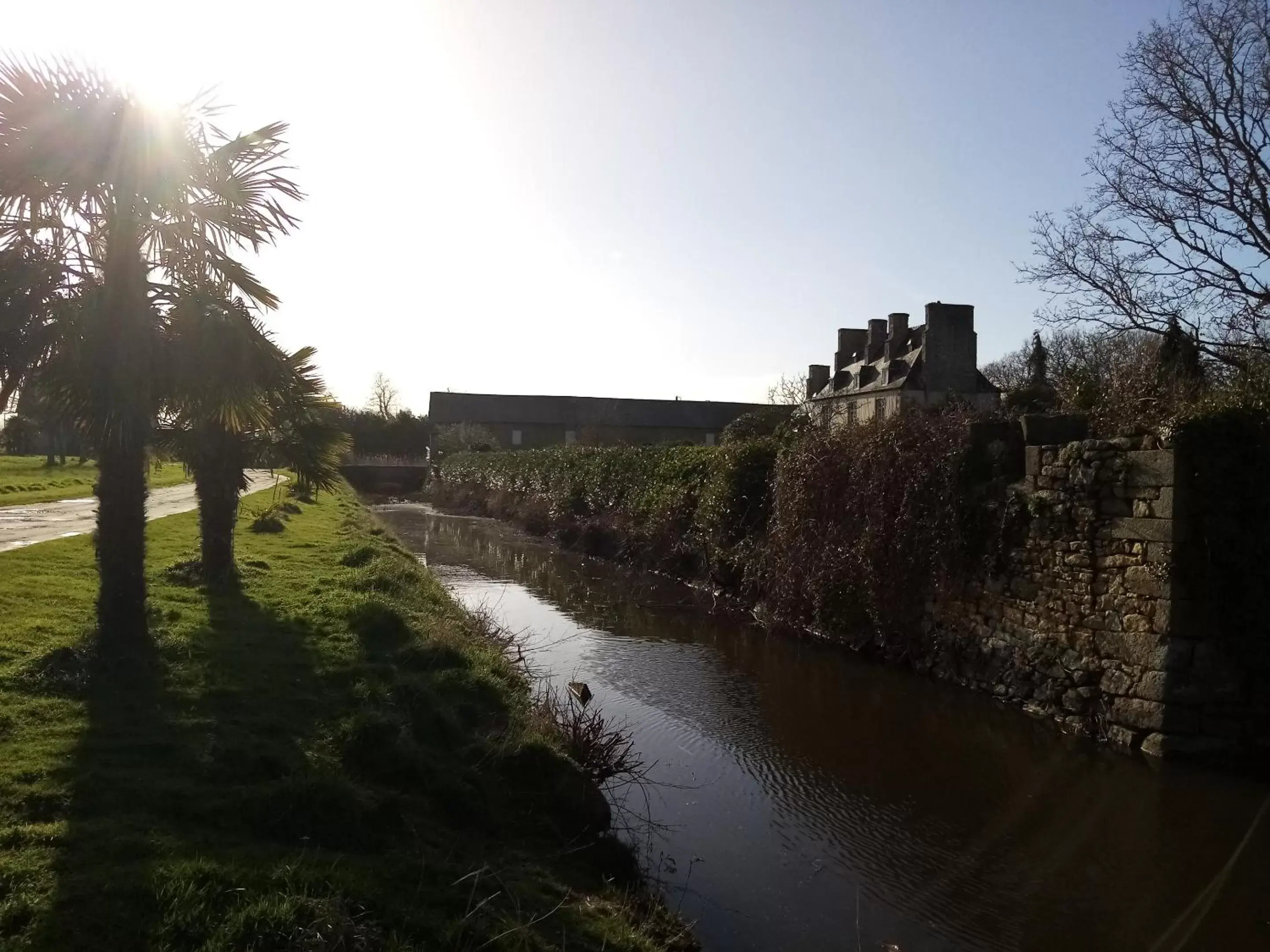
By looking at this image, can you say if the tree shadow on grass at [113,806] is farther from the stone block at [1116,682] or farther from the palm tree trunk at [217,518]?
the stone block at [1116,682]

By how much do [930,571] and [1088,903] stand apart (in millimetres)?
5645

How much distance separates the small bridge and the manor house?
23.8 m

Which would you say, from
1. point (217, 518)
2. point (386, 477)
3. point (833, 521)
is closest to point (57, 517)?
point (217, 518)

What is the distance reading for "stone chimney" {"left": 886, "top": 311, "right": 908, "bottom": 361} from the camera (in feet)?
116

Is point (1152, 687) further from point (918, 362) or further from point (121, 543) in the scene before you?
point (918, 362)

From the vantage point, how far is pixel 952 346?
32188 millimetres

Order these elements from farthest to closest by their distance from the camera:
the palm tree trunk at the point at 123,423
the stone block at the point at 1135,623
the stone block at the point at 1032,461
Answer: the stone block at the point at 1032,461
the stone block at the point at 1135,623
the palm tree trunk at the point at 123,423

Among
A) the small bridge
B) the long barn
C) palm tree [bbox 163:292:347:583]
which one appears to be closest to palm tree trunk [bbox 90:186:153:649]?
palm tree [bbox 163:292:347:583]

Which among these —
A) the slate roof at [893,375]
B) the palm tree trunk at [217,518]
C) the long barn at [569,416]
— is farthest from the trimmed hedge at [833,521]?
the long barn at [569,416]

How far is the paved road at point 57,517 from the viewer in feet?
43.8

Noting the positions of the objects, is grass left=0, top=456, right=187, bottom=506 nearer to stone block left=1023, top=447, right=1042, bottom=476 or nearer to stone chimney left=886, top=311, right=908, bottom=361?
stone block left=1023, top=447, right=1042, bottom=476

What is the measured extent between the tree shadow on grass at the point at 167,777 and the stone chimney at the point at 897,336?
31.1 m

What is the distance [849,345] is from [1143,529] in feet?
108

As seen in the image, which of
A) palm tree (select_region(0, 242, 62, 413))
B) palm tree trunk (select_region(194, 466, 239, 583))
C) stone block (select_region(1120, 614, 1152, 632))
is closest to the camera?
palm tree (select_region(0, 242, 62, 413))
